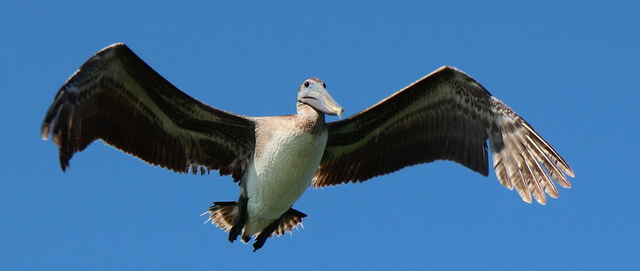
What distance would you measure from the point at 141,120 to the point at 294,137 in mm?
1869

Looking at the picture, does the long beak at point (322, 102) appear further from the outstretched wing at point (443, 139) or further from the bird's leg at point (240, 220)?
the bird's leg at point (240, 220)

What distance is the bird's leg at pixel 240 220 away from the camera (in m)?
12.7

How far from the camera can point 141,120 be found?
41.9 feet

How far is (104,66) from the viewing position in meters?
12.0

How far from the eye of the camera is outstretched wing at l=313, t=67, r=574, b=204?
42.3 feet

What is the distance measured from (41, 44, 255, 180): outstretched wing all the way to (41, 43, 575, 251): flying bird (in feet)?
0.04

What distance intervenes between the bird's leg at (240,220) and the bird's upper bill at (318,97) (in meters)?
1.33

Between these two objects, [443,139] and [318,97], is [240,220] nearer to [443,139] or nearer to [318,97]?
[318,97]

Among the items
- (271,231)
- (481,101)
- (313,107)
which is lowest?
(271,231)

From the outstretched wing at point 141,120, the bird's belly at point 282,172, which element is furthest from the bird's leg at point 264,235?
the outstretched wing at point 141,120

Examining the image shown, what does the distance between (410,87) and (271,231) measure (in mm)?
2320

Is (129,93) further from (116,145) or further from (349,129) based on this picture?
(349,129)

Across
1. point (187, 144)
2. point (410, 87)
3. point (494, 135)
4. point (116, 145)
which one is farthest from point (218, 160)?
point (494, 135)

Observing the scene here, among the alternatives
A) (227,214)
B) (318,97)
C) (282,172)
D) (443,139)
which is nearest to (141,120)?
(227,214)
